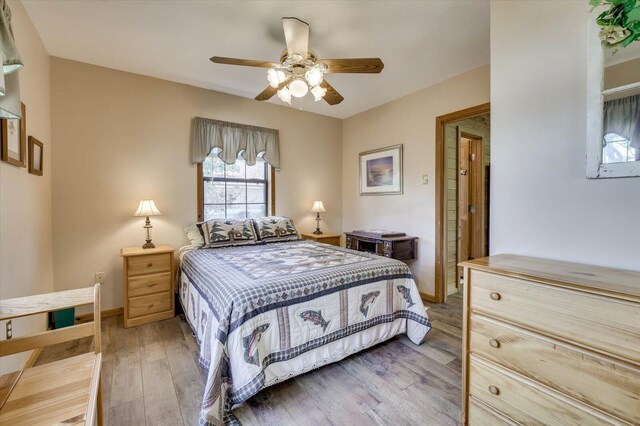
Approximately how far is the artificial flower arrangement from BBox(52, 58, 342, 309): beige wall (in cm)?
345

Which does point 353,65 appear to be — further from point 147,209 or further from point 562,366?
point 147,209

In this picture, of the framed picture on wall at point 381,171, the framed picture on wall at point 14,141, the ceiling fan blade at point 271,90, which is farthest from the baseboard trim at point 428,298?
the framed picture on wall at point 14,141

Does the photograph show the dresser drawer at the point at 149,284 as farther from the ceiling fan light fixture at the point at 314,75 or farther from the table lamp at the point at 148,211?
the ceiling fan light fixture at the point at 314,75

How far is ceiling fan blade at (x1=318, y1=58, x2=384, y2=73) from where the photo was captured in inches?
77.4

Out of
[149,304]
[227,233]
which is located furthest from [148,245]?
[227,233]

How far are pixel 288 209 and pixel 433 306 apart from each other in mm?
2346

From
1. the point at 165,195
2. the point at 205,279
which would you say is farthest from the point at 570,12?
the point at 165,195

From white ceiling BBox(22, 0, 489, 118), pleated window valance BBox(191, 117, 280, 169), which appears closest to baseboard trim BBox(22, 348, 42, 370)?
pleated window valance BBox(191, 117, 280, 169)

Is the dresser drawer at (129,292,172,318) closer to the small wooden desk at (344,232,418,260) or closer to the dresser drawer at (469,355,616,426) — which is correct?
the small wooden desk at (344,232,418,260)

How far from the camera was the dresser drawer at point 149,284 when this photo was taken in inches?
104

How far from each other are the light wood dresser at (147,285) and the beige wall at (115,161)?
1.32ft

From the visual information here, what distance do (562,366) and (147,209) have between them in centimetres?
337

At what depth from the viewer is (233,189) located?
3.76 m

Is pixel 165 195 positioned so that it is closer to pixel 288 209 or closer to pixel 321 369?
pixel 288 209
